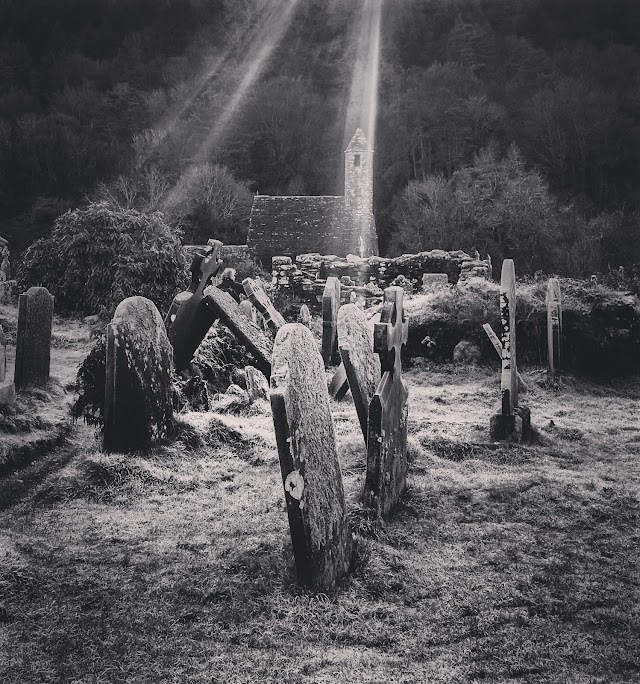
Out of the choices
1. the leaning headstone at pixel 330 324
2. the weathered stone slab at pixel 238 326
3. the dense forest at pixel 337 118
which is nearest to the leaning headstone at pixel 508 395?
the weathered stone slab at pixel 238 326

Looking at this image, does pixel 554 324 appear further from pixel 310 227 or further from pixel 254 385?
pixel 310 227

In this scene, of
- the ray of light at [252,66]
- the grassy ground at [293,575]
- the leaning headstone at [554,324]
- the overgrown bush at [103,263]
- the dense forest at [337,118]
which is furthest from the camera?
the ray of light at [252,66]

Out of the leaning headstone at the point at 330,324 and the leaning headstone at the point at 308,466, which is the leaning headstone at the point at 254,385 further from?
the leaning headstone at the point at 308,466

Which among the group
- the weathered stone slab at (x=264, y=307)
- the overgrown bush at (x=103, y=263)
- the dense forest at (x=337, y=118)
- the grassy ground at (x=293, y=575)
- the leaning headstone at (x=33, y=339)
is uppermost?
the dense forest at (x=337, y=118)

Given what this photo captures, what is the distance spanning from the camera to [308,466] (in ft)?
9.82

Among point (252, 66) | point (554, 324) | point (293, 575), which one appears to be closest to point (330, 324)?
point (554, 324)

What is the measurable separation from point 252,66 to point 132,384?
51.2 metres

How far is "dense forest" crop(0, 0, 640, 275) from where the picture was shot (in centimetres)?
3334

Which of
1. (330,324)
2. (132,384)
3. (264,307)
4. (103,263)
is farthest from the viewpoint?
(103,263)

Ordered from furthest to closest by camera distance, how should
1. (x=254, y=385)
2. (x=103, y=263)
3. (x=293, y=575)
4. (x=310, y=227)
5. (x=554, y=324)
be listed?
(x=310, y=227) → (x=103, y=263) → (x=554, y=324) → (x=254, y=385) → (x=293, y=575)

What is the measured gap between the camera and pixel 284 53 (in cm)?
5253

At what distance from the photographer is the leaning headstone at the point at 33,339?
268 inches

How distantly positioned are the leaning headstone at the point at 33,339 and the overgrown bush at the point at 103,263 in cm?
582

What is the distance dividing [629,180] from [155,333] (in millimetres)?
38917
